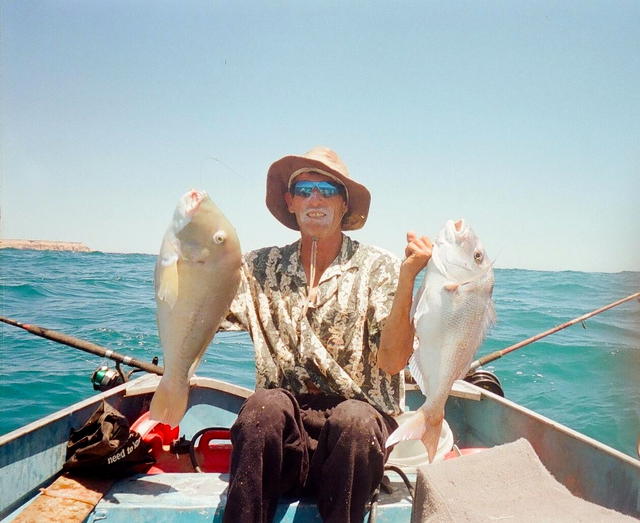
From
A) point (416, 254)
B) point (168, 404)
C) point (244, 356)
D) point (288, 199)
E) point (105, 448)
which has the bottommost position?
point (244, 356)

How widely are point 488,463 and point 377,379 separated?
82 cm

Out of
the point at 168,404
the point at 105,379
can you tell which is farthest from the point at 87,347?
the point at 168,404

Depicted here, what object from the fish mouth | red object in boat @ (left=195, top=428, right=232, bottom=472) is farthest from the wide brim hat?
red object in boat @ (left=195, top=428, right=232, bottom=472)

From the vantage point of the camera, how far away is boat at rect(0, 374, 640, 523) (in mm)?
2814

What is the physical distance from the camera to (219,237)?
220cm

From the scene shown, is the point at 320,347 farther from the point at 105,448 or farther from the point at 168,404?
the point at 105,448

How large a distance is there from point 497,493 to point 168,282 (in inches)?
73.6

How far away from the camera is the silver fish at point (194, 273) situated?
219cm

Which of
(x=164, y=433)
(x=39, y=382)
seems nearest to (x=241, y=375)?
(x=39, y=382)

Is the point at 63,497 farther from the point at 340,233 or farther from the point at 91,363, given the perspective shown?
the point at 91,363

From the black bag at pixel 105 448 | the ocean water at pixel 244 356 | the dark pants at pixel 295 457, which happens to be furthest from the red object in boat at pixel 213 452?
the ocean water at pixel 244 356

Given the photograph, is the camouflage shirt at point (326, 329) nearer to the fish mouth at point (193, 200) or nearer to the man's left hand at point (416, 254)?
the man's left hand at point (416, 254)

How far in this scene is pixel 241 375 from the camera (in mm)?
10977

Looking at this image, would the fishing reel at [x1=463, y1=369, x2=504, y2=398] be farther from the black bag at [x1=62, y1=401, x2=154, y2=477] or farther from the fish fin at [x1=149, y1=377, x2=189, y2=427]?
the fish fin at [x1=149, y1=377, x2=189, y2=427]
